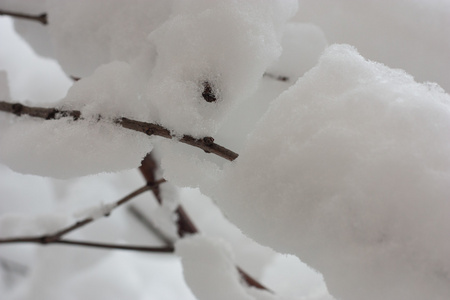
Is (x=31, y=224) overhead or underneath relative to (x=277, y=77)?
underneath

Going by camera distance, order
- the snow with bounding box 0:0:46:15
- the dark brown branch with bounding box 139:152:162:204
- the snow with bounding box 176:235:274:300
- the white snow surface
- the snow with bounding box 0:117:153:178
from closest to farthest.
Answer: the white snow surface < the snow with bounding box 0:117:153:178 < the snow with bounding box 176:235:274:300 < the snow with bounding box 0:0:46:15 < the dark brown branch with bounding box 139:152:162:204

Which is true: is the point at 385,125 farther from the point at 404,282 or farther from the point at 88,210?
the point at 88,210

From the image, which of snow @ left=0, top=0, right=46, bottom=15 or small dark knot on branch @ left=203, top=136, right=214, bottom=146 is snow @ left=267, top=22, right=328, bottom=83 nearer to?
small dark knot on branch @ left=203, top=136, right=214, bottom=146

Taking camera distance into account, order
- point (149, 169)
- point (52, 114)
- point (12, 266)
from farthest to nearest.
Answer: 1. point (12, 266)
2. point (149, 169)
3. point (52, 114)

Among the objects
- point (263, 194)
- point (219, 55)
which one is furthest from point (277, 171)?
point (219, 55)

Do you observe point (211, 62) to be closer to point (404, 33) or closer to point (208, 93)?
point (208, 93)

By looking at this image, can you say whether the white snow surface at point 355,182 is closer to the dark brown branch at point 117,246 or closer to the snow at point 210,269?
the snow at point 210,269

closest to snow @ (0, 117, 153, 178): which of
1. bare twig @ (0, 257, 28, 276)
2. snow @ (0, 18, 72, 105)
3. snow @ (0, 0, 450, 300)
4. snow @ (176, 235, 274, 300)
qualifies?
snow @ (0, 0, 450, 300)

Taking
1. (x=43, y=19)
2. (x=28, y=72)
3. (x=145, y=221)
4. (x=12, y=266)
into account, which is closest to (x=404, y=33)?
(x=43, y=19)
